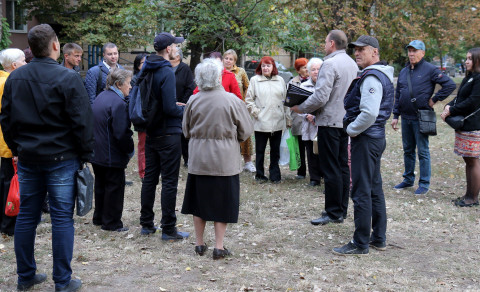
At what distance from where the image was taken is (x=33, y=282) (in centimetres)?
445

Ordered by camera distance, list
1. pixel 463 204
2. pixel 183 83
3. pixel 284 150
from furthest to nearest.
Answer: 1. pixel 284 150
2. pixel 183 83
3. pixel 463 204

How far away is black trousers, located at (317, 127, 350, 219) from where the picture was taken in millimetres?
6336

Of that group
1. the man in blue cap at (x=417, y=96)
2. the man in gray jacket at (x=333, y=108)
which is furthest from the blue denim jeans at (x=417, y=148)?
the man in gray jacket at (x=333, y=108)

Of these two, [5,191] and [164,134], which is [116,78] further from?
[5,191]

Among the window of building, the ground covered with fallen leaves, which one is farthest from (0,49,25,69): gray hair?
the window of building

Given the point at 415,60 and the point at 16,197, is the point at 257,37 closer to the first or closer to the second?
the point at 415,60

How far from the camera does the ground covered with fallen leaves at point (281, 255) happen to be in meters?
4.67

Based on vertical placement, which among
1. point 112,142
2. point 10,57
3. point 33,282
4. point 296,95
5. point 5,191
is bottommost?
point 33,282

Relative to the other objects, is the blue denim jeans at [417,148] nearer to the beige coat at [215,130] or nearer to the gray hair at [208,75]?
the beige coat at [215,130]

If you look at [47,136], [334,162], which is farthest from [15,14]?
[47,136]

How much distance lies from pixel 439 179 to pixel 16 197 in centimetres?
685

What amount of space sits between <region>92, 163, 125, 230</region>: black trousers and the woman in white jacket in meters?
2.96

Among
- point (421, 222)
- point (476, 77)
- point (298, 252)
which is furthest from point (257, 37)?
point (298, 252)

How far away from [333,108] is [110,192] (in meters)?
2.72
